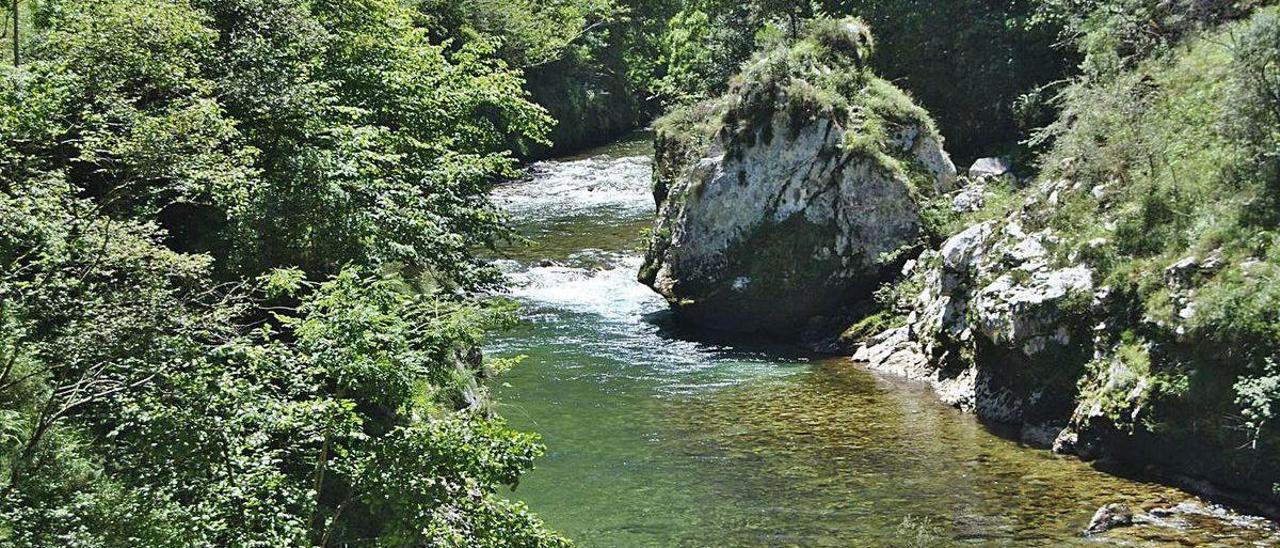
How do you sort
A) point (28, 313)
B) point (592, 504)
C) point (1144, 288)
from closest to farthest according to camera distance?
point (28, 313)
point (592, 504)
point (1144, 288)

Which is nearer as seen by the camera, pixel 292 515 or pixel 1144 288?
pixel 292 515

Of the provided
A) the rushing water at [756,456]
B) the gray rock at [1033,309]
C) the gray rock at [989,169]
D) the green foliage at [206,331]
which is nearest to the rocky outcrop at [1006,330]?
the gray rock at [1033,309]

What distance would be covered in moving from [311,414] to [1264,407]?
425 inches

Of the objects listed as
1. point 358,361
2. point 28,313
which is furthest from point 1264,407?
point 28,313

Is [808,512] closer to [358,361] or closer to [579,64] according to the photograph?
[358,361]

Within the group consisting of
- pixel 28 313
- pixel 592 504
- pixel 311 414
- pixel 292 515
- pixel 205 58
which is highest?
pixel 205 58

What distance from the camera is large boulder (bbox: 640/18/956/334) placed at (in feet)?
73.3

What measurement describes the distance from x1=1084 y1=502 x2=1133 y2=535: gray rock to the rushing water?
136 millimetres

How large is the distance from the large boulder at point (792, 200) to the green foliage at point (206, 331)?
8.99 meters

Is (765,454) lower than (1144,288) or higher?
lower

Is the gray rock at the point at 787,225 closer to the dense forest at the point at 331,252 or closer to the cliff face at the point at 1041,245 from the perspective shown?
the cliff face at the point at 1041,245

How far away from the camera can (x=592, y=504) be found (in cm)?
1420

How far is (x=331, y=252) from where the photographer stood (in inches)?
529

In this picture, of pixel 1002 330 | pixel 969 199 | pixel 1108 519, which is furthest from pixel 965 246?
pixel 1108 519
